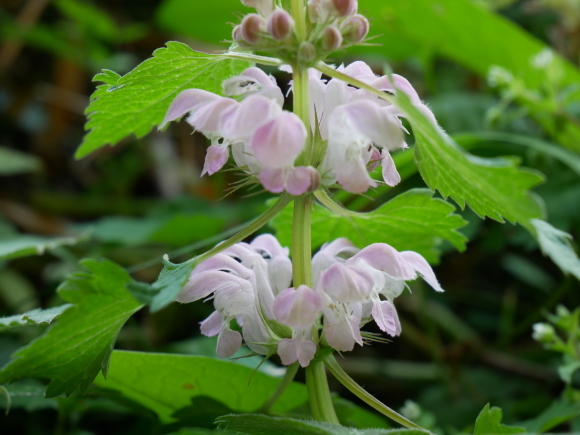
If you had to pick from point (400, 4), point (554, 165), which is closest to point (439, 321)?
point (554, 165)

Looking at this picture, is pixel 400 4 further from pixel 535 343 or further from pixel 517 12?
pixel 535 343

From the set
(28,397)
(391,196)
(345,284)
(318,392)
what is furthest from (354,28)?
(391,196)

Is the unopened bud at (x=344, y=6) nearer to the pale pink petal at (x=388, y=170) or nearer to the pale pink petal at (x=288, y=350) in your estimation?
the pale pink petal at (x=388, y=170)

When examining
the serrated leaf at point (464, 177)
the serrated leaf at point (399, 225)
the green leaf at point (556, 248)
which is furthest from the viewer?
the serrated leaf at point (399, 225)

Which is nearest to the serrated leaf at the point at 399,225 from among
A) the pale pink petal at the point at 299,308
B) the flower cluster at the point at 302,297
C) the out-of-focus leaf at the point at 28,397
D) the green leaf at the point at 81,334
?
the flower cluster at the point at 302,297

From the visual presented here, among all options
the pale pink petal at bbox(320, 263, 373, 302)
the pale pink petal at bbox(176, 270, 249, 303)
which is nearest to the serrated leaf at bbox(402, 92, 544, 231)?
the pale pink petal at bbox(320, 263, 373, 302)

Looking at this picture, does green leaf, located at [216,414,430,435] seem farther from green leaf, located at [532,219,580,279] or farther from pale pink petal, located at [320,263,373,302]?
green leaf, located at [532,219,580,279]
